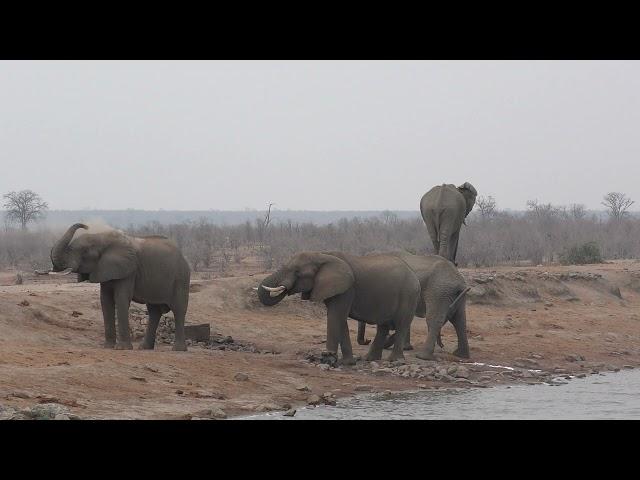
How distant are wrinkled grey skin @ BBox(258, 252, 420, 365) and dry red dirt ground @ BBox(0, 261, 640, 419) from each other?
2.49ft

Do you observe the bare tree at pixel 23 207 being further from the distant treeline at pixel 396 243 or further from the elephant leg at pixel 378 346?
the elephant leg at pixel 378 346

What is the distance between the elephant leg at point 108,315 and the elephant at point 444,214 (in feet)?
22.8

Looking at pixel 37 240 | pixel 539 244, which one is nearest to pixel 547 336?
pixel 539 244

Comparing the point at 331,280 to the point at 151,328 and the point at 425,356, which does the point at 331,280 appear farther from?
the point at 151,328

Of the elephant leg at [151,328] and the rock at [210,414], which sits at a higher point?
the elephant leg at [151,328]

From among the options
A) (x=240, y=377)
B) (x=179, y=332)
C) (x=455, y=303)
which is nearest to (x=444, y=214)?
(x=455, y=303)

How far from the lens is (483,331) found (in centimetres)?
2078

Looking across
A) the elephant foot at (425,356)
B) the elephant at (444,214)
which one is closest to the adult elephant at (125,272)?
the elephant foot at (425,356)

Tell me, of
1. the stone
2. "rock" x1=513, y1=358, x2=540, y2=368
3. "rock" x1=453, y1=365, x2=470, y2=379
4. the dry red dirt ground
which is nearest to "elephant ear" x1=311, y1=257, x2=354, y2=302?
the dry red dirt ground

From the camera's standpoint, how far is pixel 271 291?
15.5 m

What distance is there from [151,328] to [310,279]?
2.56m

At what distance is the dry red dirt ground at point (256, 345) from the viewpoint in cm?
1188

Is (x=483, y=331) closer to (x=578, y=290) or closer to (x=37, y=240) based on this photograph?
Answer: (x=578, y=290)

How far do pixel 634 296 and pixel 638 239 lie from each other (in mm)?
19524
